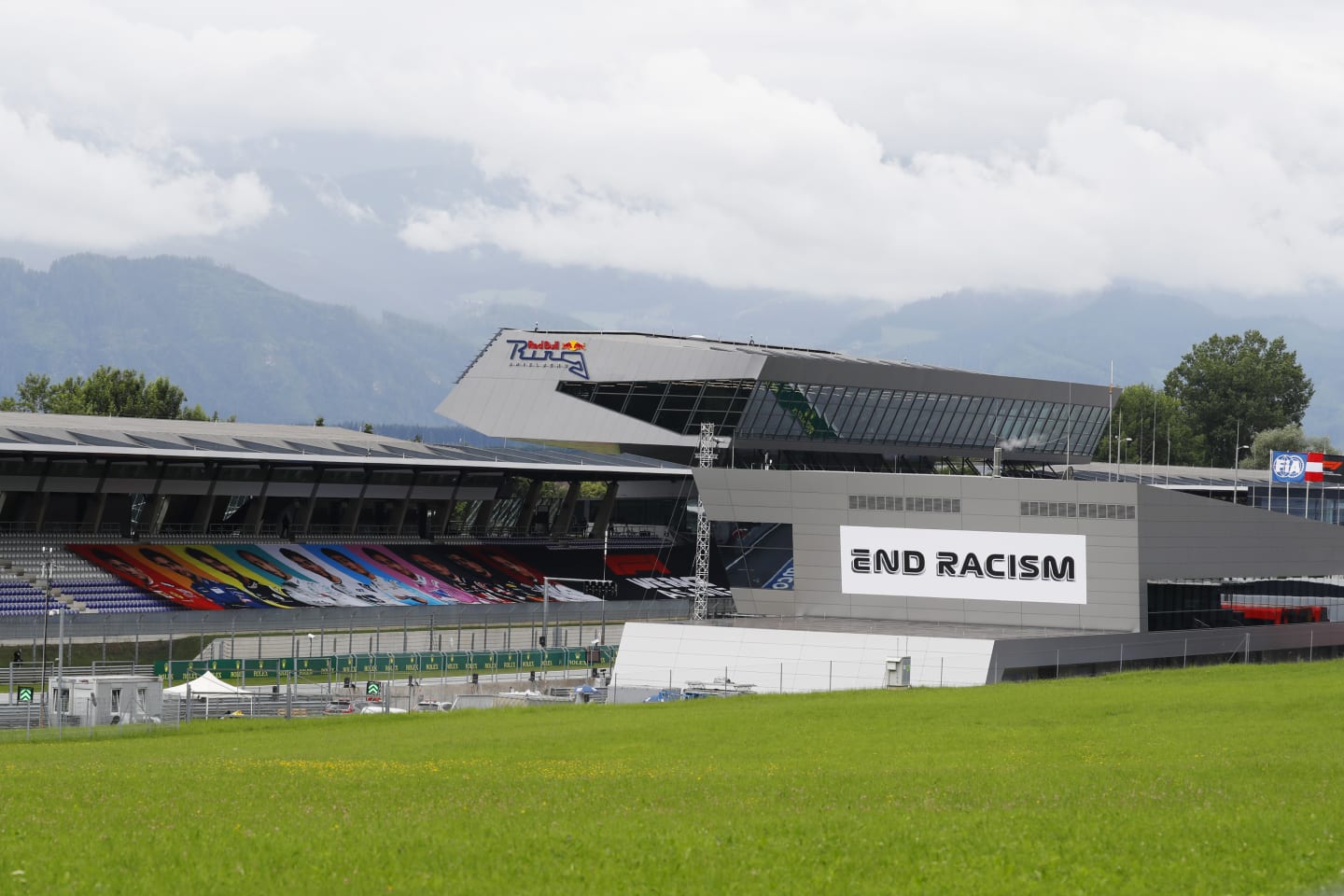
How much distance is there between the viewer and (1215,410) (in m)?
193

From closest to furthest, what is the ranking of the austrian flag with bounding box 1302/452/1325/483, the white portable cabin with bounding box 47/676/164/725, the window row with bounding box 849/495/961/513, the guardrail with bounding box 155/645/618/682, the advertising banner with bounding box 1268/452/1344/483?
the white portable cabin with bounding box 47/676/164/725 → the guardrail with bounding box 155/645/618/682 → the window row with bounding box 849/495/961/513 → the austrian flag with bounding box 1302/452/1325/483 → the advertising banner with bounding box 1268/452/1344/483

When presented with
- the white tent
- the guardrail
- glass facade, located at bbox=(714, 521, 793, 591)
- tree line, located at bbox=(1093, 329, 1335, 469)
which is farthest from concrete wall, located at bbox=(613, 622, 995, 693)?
tree line, located at bbox=(1093, 329, 1335, 469)

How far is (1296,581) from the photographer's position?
219 feet

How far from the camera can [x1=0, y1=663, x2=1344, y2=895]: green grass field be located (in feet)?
56.4

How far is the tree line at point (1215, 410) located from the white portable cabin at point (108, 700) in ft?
503

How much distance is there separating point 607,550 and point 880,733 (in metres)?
65.6

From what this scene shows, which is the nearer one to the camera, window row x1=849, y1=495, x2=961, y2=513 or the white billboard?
the white billboard

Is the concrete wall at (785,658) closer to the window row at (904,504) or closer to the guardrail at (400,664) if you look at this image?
the guardrail at (400,664)

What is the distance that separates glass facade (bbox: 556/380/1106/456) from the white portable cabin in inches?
2148

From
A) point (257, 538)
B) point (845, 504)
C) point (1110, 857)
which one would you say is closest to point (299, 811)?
point (1110, 857)

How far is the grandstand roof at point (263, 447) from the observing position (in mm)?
75812

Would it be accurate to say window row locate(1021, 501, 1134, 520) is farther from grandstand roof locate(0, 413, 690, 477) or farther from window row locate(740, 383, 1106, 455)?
window row locate(740, 383, 1106, 455)

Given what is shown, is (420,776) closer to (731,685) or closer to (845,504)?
Answer: (731,685)

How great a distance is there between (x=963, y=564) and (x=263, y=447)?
3789 cm
